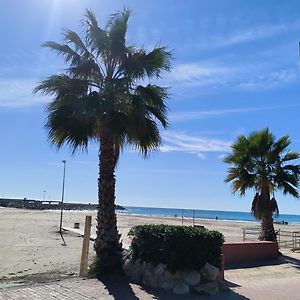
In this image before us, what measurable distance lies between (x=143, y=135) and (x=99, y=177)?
1683mm

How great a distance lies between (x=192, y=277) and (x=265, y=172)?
34.1 feet

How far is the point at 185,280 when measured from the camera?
32.9ft

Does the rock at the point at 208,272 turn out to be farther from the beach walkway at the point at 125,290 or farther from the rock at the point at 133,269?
the rock at the point at 133,269

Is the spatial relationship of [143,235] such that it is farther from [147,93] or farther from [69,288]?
[147,93]

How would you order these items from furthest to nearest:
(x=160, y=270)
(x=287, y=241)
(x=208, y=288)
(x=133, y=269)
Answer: (x=287, y=241)
(x=133, y=269)
(x=160, y=270)
(x=208, y=288)

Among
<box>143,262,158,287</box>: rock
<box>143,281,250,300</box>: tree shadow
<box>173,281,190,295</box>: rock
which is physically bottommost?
<box>143,281,250,300</box>: tree shadow

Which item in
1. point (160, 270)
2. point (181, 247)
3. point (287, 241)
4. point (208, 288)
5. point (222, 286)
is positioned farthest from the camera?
point (287, 241)

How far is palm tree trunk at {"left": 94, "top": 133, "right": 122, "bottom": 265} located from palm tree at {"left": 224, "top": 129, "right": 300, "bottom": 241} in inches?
357

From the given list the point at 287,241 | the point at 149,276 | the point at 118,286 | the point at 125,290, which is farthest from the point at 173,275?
the point at 287,241

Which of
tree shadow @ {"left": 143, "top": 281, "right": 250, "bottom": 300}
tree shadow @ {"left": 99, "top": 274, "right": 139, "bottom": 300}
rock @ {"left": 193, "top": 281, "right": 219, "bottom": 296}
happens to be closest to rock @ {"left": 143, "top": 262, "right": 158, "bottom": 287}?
tree shadow @ {"left": 143, "top": 281, "right": 250, "bottom": 300}

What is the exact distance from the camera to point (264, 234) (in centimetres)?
1967

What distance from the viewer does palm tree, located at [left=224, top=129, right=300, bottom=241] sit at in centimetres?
1936

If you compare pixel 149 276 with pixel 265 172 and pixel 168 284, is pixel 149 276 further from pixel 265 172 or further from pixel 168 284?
pixel 265 172

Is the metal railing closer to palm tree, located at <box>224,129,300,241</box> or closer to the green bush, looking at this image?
palm tree, located at <box>224,129,300,241</box>
